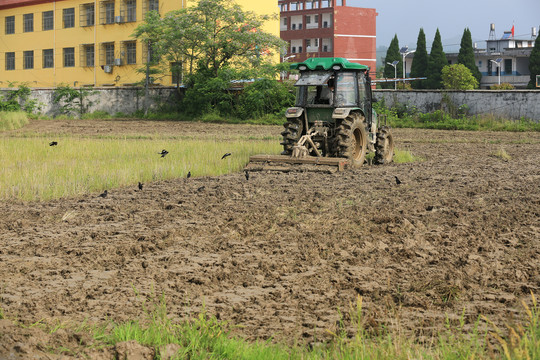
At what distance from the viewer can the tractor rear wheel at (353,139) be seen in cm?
1374

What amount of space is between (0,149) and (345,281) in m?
13.5

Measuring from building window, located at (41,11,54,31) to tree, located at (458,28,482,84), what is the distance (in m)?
39.7

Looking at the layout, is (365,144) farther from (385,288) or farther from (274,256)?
(385,288)

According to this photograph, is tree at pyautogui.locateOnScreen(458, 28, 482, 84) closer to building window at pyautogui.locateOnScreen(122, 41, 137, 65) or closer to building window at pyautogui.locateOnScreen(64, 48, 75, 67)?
building window at pyautogui.locateOnScreen(122, 41, 137, 65)

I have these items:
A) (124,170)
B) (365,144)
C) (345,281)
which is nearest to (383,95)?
(365,144)

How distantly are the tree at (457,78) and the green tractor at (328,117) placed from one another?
4913 cm

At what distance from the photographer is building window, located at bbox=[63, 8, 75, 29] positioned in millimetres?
Answer: 47625

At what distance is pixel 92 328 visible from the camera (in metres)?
4.85

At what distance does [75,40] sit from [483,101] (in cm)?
2873

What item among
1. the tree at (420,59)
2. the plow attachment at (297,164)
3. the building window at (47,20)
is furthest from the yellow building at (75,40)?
the plow attachment at (297,164)

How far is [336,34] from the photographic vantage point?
257 ft

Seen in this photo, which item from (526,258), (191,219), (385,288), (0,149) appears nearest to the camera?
(385,288)

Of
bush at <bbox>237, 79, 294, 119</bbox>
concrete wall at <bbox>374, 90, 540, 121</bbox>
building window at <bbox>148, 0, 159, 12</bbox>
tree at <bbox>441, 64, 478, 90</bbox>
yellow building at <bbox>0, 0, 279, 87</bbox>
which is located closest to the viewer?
concrete wall at <bbox>374, 90, 540, 121</bbox>

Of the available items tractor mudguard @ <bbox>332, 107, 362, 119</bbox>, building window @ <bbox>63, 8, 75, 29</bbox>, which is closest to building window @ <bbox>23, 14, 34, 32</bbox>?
building window @ <bbox>63, 8, 75, 29</bbox>
